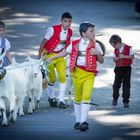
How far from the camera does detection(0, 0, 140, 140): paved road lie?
11.6 meters

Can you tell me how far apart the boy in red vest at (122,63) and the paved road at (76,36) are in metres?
0.35

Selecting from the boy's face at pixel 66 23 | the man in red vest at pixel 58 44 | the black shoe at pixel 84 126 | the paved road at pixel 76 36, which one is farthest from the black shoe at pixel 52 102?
the black shoe at pixel 84 126

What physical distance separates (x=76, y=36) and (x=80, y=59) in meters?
14.8

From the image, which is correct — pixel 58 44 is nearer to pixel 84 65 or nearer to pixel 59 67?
pixel 59 67

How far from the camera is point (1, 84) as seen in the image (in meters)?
12.7

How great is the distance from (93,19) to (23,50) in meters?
7.57

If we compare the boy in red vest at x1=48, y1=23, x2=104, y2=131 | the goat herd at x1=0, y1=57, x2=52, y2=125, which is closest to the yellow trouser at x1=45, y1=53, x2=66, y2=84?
the goat herd at x1=0, y1=57, x2=52, y2=125

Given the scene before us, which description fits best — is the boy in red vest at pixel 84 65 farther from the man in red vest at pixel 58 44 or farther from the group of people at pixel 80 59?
the man in red vest at pixel 58 44

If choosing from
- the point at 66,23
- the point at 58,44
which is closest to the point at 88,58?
the point at 66,23

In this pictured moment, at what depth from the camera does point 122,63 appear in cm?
1450

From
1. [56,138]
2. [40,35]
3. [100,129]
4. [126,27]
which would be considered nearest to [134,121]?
[100,129]

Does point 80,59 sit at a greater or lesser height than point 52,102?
greater

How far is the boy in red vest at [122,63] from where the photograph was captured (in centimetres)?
1433

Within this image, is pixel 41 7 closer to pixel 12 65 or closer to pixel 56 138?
pixel 12 65
